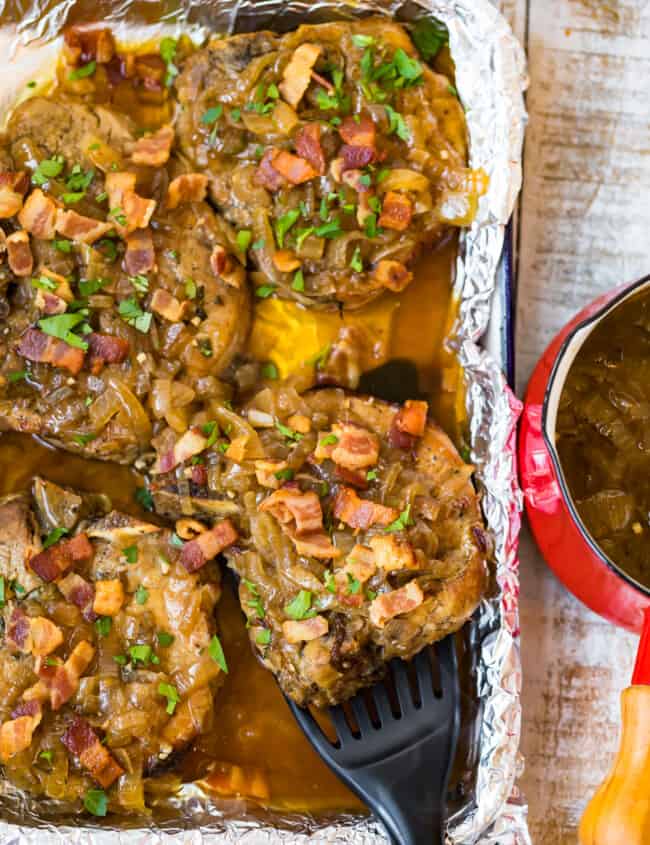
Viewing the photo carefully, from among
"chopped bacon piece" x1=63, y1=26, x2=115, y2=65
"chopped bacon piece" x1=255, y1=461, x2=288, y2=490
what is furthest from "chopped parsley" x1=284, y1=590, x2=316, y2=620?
"chopped bacon piece" x1=63, y1=26, x2=115, y2=65

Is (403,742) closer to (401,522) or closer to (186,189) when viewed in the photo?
(401,522)

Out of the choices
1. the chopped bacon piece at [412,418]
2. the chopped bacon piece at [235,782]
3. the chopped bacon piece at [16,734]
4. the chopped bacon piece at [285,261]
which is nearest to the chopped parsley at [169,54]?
the chopped bacon piece at [285,261]

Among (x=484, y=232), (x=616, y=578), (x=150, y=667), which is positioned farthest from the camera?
(x=484, y=232)

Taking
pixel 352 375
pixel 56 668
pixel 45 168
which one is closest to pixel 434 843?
pixel 56 668

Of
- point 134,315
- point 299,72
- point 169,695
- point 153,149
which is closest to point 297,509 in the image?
point 169,695

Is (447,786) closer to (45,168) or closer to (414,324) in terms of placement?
(414,324)
